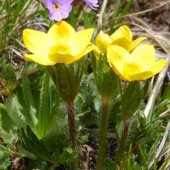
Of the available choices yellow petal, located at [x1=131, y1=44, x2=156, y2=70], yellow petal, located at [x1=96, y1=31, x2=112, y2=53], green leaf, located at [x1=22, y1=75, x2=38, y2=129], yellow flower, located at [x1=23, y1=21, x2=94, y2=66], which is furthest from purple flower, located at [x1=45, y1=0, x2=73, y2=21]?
green leaf, located at [x1=22, y1=75, x2=38, y2=129]

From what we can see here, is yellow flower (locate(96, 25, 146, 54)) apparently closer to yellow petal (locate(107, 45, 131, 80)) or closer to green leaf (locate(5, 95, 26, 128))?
yellow petal (locate(107, 45, 131, 80))

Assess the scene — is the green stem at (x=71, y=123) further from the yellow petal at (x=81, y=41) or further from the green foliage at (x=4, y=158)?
the green foliage at (x=4, y=158)

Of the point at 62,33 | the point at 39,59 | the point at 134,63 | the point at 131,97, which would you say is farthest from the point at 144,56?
the point at 39,59

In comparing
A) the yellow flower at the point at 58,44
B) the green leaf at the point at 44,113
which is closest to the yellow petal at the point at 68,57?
the yellow flower at the point at 58,44

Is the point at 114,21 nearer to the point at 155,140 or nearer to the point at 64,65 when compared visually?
the point at 155,140

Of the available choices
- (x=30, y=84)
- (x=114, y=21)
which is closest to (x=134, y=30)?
(x=114, y=21)

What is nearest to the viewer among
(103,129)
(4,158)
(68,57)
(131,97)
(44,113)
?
(68,57)

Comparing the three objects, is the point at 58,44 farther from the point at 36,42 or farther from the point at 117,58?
the point at 117,58
